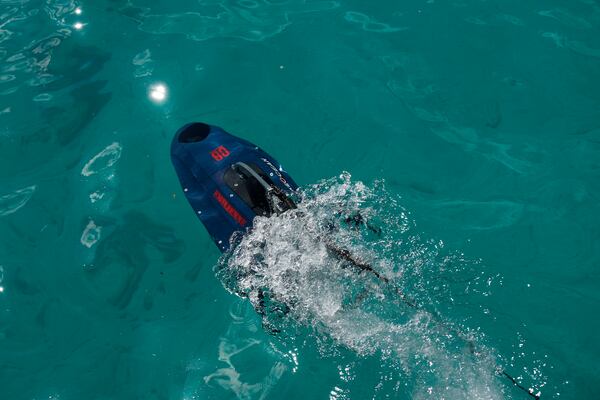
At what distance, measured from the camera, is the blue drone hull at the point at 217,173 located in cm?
471

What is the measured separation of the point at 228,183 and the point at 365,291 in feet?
5.39

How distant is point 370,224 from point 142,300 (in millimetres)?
2233

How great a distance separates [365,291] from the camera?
14.1 ft

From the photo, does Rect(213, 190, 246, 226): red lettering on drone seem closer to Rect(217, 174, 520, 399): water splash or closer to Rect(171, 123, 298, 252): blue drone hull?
Rect(171, 123, 298, 252): blue drone hull

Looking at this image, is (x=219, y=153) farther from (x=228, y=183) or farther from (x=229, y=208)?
(x=229, y=208)

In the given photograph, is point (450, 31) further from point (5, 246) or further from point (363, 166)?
point (5, 246)

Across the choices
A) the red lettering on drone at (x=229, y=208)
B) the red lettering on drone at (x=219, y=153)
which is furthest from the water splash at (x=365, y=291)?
the red lettering on drone at (x=219, y=153)

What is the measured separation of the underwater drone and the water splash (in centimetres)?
8

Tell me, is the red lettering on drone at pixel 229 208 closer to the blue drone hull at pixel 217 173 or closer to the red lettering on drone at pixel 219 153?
the blue drone hull at pixel 217 173

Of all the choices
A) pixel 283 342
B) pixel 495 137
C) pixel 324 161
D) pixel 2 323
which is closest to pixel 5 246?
pixel 2 323

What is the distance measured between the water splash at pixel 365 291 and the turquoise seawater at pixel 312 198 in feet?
0.06

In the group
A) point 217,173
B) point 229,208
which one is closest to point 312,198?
point 229,208

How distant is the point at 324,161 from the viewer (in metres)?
5.43

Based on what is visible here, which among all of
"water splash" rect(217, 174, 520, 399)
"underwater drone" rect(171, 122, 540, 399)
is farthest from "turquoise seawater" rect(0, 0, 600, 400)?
"underwater drone" rect(171, 122, 540, 399)
